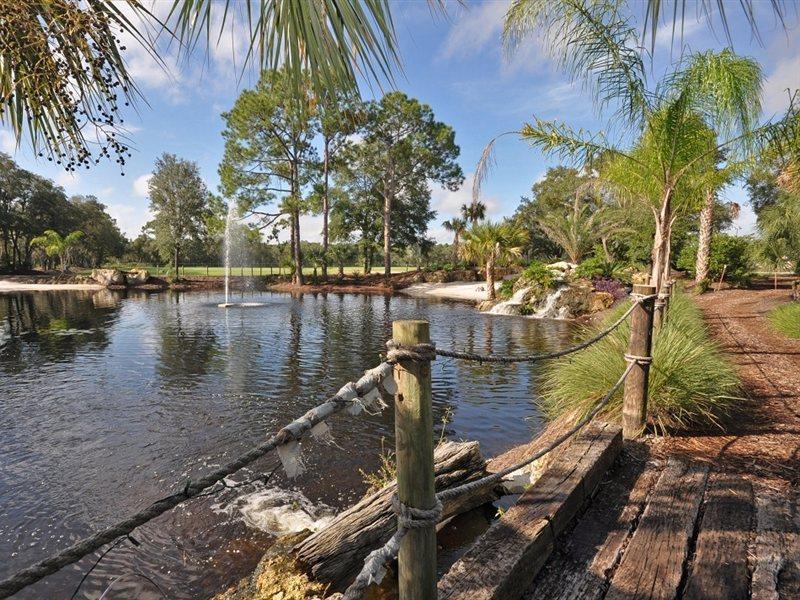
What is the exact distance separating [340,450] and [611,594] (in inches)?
178

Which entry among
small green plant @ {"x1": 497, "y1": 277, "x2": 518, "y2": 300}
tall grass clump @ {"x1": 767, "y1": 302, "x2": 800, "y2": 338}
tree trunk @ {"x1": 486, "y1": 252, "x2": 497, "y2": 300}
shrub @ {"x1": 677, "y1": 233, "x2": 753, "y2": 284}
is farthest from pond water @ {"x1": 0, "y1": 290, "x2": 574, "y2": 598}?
shrub @ {"x1": 677, "y1": 233, "x2": 753, "y2": 284}

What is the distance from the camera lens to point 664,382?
185 inches

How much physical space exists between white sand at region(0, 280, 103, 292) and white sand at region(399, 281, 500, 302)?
89.1 ft

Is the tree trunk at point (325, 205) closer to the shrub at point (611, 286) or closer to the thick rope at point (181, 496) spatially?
the shrub at point (611, 286)

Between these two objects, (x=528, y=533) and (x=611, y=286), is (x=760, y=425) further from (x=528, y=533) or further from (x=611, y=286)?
(x=611, y=286)

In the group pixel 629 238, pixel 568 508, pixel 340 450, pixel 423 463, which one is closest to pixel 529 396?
pixel 340 450

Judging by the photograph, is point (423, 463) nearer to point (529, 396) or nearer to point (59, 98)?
point (59, 98)

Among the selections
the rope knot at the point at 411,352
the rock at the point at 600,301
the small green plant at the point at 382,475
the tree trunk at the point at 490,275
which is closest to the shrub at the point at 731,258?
the rock at the point at 600,301

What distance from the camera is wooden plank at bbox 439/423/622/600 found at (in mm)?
2000

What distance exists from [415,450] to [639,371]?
130 inches

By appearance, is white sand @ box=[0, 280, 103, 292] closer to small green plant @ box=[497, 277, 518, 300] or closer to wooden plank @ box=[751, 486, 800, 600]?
small green plant @ box=[497, 277, 518, 300]

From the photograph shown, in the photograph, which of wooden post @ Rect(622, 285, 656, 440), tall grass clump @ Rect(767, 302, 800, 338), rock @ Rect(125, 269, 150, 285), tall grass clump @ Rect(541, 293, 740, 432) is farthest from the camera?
rock @ Rect(125, 269, 150, 285)

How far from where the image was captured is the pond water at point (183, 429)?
415 centimetres

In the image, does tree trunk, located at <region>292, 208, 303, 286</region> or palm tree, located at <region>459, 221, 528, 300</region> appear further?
tree trunk, located at <region>292, 208, 303, 286</region>
